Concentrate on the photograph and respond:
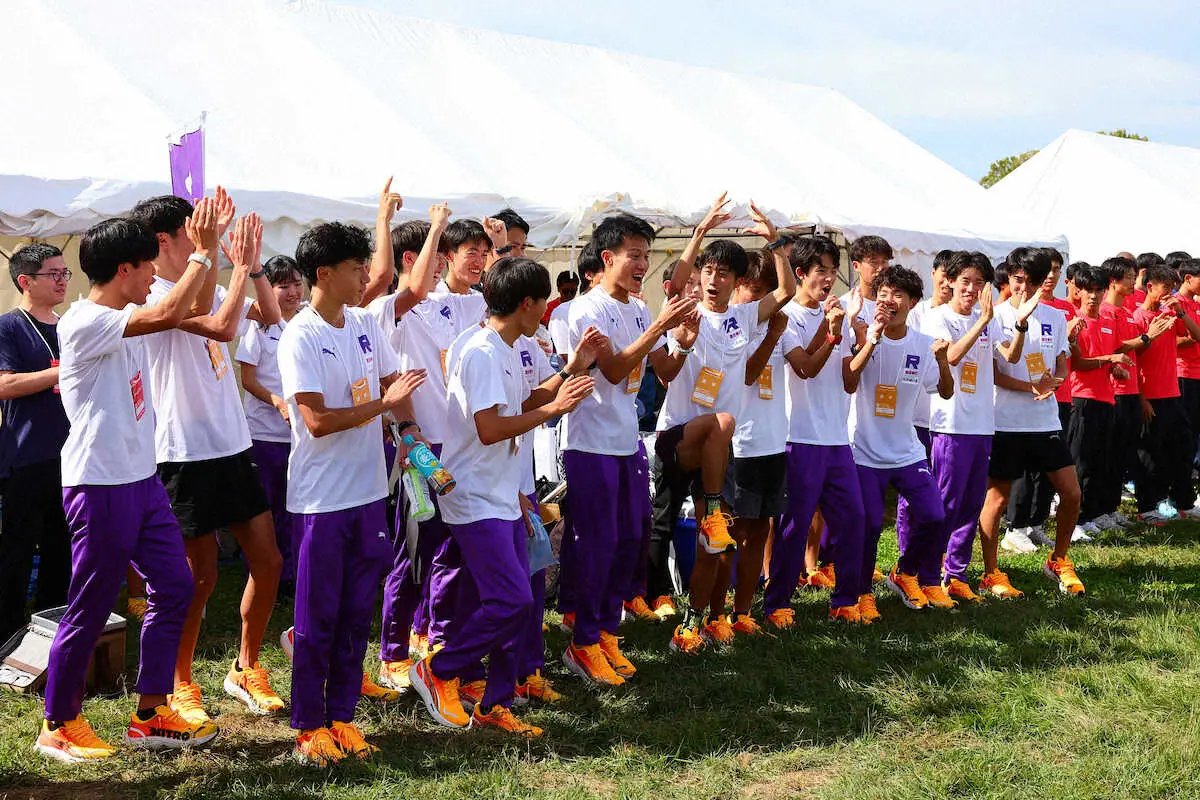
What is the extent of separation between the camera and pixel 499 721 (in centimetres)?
430

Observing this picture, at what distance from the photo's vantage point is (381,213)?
15.3 feet

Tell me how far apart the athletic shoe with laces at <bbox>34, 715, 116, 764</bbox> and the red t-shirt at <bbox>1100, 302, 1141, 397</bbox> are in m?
7.40

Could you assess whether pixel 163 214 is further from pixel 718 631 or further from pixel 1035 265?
pixel 1035 265

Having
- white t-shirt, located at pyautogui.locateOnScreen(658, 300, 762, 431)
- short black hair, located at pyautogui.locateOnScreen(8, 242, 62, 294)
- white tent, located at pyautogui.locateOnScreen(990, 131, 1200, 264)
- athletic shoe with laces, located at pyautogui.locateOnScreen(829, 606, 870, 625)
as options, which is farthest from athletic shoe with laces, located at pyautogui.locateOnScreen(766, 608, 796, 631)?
white tent, located at pyautogui.locateOnScreen(990, 131, 1200, 264)

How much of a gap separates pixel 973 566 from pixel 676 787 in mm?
4122

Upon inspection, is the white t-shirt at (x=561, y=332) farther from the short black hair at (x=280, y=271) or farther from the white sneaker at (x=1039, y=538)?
the white sneaker at (x=1039, y=538)

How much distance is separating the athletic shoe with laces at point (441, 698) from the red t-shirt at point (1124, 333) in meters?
6.25

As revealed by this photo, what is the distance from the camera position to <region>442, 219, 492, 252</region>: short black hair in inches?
199

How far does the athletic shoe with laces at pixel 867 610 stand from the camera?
5926mm

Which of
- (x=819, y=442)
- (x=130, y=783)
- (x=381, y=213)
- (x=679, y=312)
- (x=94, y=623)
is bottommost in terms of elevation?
(x=130, y=783)

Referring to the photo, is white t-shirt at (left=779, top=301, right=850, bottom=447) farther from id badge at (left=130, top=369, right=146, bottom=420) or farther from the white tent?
the white tent

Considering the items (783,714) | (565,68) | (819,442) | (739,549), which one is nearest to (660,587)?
(739,549)

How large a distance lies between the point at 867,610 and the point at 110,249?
4161 millimetres

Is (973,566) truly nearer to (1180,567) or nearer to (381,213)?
Result: (1180,567)
